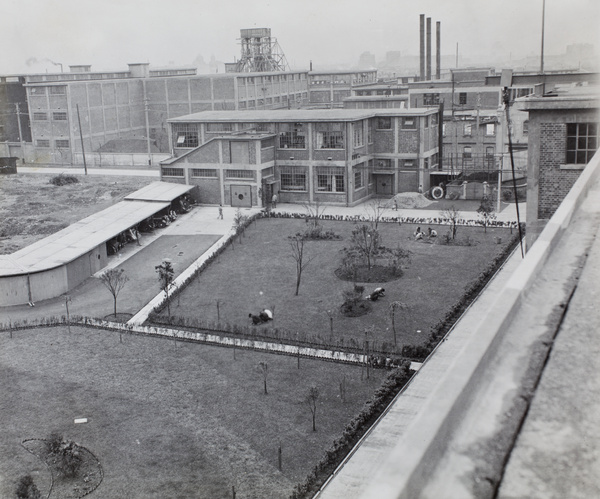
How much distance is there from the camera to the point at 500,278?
21.5 meters

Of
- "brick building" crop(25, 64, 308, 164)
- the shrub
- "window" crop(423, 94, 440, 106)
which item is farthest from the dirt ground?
"window" crop(423, 94, 440, 106)

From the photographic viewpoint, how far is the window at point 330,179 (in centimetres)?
3481

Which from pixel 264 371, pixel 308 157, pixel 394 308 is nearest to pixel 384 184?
pixel 308 157

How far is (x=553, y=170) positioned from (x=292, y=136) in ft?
64.0

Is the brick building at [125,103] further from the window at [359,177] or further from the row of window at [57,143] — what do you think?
the window at [359,177]

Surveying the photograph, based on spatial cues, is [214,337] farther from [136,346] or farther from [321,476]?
[321,476]

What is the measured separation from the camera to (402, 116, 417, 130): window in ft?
118

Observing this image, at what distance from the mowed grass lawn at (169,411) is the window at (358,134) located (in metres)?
19.9

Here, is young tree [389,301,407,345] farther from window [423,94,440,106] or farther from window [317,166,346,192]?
window [423,94,440,106]

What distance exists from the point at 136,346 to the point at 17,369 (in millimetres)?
2840

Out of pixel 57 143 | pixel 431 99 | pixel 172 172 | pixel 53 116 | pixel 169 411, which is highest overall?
pixel 431 99

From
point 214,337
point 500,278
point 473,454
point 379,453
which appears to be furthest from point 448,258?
point 473,454

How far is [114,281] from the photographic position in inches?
869

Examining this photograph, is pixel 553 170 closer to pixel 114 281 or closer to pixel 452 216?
pixel 452 216
